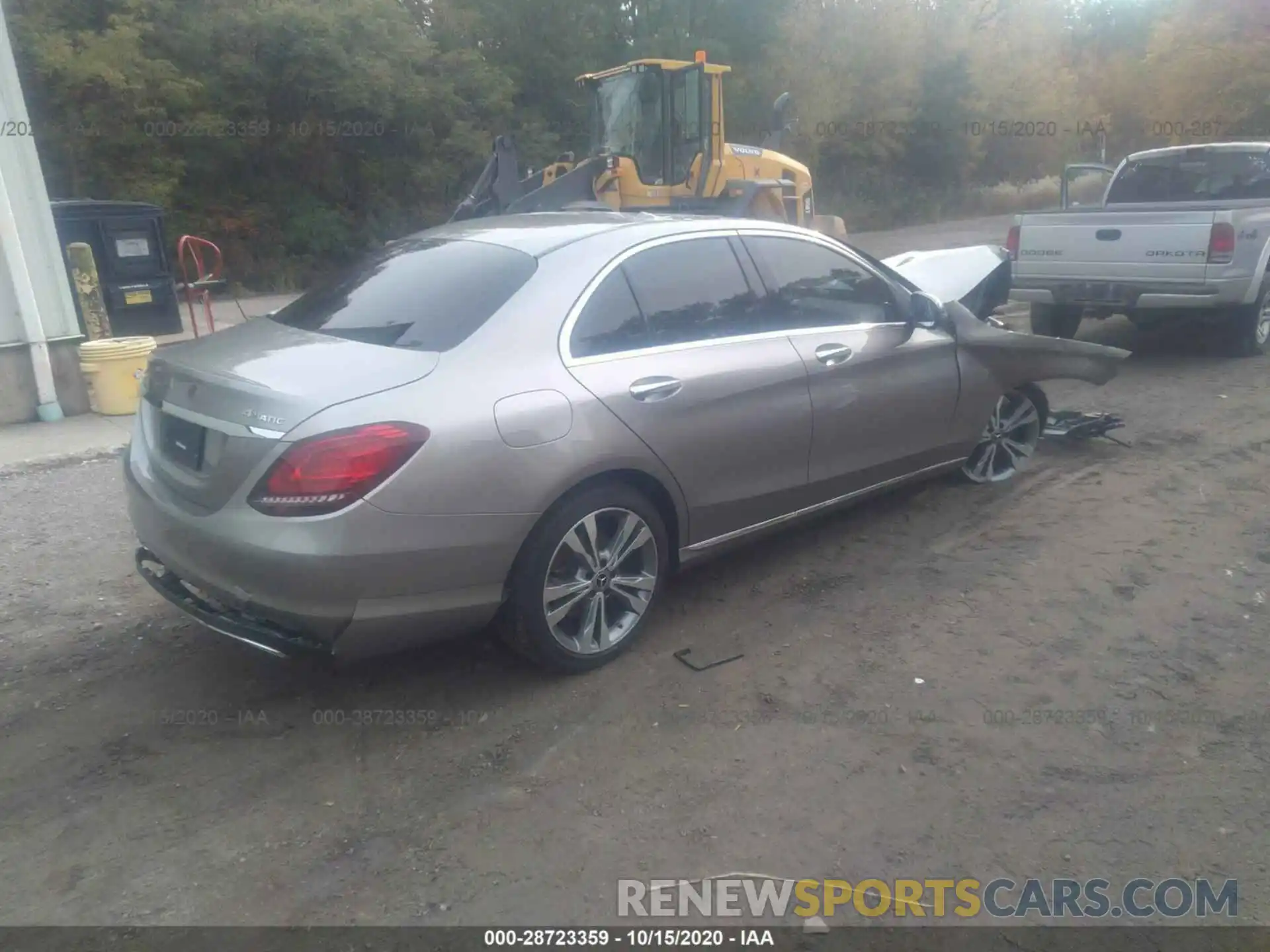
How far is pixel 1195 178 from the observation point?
10.1 metres

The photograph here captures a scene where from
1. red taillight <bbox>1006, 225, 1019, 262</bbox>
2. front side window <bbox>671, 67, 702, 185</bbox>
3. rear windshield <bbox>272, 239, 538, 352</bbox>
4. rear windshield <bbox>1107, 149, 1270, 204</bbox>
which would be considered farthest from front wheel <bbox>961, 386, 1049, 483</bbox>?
front side window <bbox>671, 67, 702, 185</bbox>

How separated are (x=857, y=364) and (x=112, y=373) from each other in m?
5.84

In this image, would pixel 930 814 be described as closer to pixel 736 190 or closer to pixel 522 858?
pixel 522 858

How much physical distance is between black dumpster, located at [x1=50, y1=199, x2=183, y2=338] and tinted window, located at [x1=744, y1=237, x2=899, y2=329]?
8758 millimetres

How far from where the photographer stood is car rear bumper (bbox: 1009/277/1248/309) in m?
8.36

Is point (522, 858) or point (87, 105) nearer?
point (522, 858)

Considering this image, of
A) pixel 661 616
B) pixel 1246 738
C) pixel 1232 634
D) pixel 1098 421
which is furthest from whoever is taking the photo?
pixel 1098 421

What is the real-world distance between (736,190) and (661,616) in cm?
962

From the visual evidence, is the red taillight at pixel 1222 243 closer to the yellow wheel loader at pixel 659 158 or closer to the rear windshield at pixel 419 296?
the yellow wheel loader at pixel 659 158

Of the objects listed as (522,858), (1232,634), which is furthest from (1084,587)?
(522,858)

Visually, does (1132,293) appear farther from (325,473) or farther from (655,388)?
(325,473)

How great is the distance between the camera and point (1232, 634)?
413 centimetres

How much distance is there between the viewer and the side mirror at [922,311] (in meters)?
5.06

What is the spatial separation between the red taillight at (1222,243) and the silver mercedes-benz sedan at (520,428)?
4.69 m
